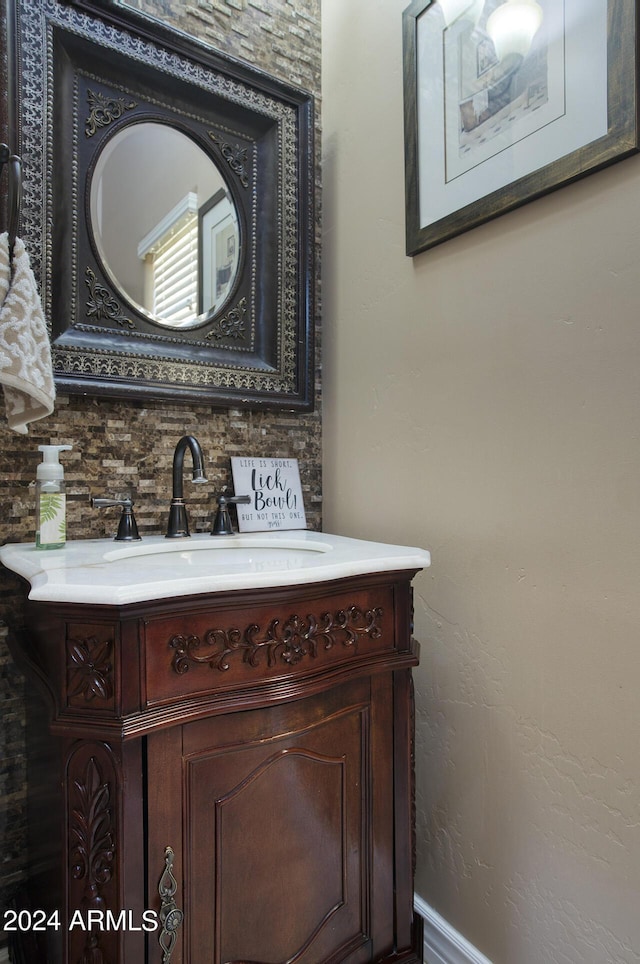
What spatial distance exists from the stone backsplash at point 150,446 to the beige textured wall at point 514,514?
17 centimetres

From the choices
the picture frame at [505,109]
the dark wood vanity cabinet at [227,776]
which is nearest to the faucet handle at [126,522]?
the dark wood vanity cabinet at [227,776]

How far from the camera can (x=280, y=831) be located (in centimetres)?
86

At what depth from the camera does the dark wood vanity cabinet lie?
0.73m

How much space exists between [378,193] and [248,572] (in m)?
1.05

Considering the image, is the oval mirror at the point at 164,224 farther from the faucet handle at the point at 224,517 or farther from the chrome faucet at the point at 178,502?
the faucet handle at the point at 224,517

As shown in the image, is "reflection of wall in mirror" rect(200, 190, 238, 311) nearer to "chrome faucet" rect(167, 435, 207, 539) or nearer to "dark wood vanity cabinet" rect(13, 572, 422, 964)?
"chrome faucet" rect(167, 435, 207, 539)

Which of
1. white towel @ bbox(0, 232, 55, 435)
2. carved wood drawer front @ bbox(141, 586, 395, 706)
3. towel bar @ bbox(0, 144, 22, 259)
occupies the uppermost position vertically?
towel bar @ bbox(0, 144, 22, 259)

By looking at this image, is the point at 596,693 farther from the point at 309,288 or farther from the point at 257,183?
the point at 257,183

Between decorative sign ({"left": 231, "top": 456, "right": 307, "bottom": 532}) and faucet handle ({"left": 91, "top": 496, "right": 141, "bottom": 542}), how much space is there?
0.92ft

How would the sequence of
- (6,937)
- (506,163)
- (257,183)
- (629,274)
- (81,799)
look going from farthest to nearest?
(257,183) < (6,937) < (506,163) < (629,274) < (81,799)

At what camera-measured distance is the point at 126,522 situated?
1.18 metres

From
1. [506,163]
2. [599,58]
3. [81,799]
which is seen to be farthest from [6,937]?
[599,58]

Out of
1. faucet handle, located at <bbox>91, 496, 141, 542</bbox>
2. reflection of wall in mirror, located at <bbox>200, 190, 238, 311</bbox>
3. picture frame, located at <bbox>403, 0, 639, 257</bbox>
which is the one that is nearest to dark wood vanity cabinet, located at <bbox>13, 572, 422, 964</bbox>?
A: faucet handle, located at <bbox>91, 496, 141, 542</bbox>

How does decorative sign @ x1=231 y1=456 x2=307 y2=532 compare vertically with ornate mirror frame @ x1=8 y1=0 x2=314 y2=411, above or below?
below
